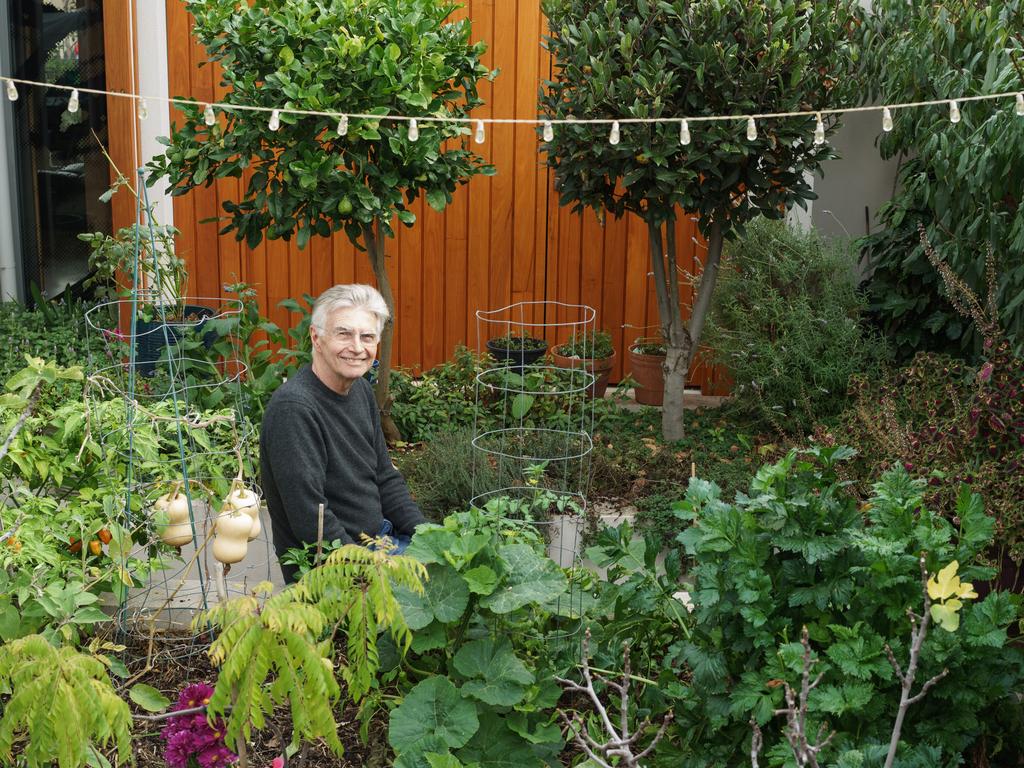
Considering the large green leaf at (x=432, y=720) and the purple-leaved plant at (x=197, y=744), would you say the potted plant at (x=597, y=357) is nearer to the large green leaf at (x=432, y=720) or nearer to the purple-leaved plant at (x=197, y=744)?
the large green leaf at (x=432, y=720)

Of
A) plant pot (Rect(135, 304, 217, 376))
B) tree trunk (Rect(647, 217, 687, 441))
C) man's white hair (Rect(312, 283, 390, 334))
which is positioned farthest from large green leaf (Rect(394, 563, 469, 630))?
plant pot (Rect(135, 304, 217, 376))

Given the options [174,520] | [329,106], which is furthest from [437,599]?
[329,106]

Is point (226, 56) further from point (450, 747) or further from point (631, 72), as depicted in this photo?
point (450, 747)

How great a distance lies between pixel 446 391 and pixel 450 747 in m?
3.47

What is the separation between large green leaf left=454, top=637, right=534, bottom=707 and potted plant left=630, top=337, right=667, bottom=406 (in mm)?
3698

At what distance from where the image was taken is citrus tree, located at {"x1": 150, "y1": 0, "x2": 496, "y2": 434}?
4562mm

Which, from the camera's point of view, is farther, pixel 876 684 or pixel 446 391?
pixel 446 391

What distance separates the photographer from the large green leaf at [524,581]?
2500mm

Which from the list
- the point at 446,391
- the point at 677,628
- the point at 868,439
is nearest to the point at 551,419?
the point at 446,391

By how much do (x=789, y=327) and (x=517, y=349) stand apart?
52.3 inches

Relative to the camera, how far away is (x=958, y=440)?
11.5ft

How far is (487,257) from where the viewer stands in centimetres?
659

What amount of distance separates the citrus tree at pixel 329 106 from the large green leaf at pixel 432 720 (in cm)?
263

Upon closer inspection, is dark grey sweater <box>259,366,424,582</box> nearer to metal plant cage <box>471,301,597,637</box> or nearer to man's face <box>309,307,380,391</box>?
man's face <box>309,307,380,391</box>
